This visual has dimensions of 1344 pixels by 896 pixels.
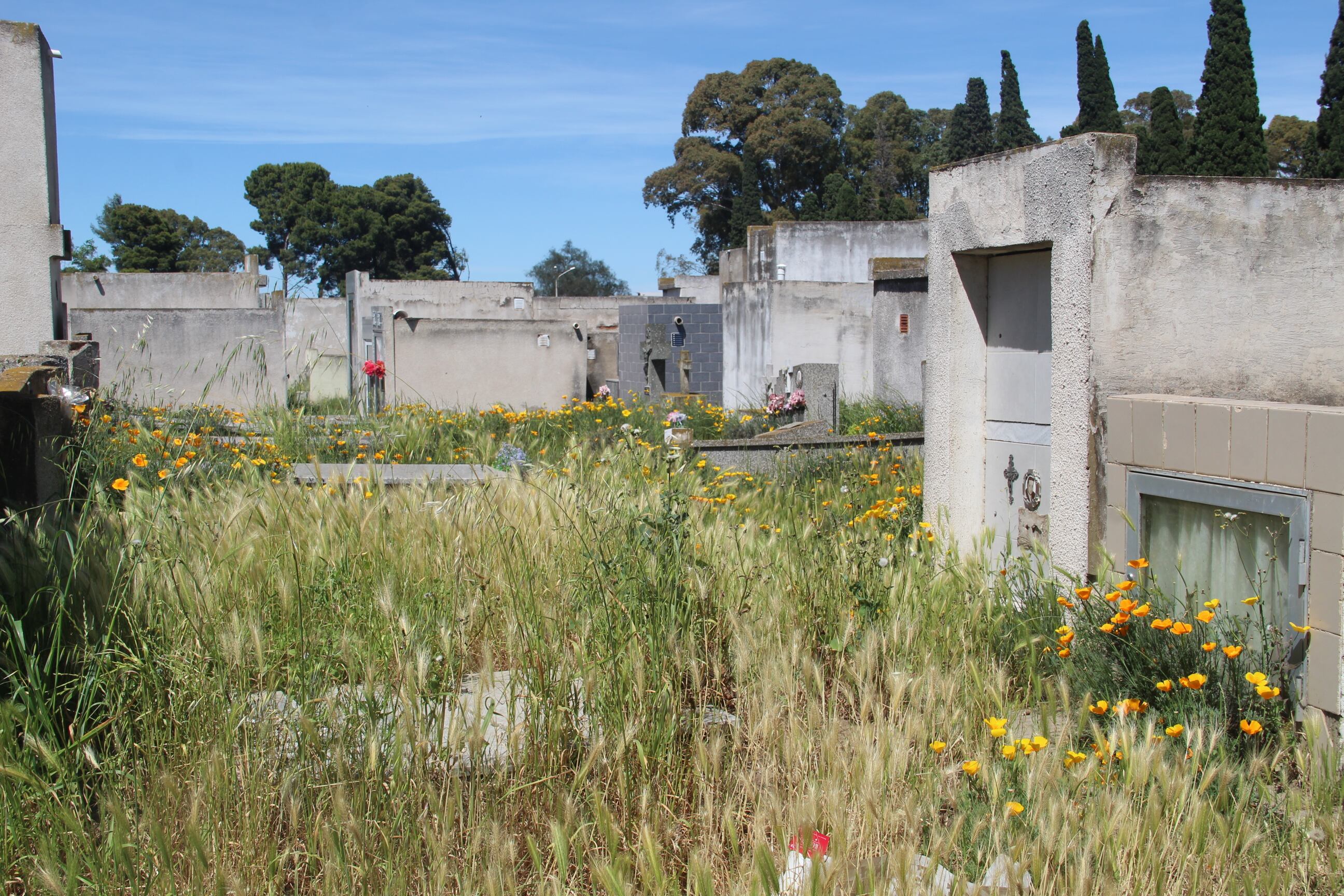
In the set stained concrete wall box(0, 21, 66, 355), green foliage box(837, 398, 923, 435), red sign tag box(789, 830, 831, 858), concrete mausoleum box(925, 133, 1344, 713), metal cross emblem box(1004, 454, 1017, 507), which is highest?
stained concrete wall box(0, 21, 66, 355)

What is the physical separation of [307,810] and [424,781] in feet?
1.03

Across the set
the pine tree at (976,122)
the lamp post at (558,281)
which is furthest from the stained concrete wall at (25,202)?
the pine tree at (976,122)

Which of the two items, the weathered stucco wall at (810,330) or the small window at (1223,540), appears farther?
the weathered stucco wall at (810,330)

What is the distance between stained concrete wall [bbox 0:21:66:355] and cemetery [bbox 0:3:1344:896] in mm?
5711

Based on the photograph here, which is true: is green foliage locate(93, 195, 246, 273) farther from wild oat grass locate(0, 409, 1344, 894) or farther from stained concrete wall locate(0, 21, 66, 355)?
wild oat grass locate(0, 409, 1344, 894)

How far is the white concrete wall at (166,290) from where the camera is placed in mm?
31156

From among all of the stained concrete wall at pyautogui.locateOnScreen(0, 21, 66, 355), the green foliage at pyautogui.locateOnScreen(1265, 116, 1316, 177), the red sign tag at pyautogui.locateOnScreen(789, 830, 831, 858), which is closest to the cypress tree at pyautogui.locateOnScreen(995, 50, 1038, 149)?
the green foliage at pyautogui.locateOnScreen(1265, 116, 1316, 177)

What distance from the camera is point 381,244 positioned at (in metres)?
64.4

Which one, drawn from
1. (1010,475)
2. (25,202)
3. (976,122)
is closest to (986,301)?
(1010,475)

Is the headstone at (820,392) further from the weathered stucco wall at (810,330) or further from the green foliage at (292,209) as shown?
the green foliage at (292,209)

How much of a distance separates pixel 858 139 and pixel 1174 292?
54.4m

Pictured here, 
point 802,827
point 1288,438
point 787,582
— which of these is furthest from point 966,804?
point 1288,438

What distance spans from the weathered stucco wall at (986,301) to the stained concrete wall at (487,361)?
1392 centimetres

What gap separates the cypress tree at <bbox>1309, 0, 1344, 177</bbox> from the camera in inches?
945
